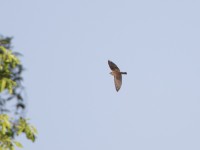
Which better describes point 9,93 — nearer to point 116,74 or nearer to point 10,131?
point 10,131

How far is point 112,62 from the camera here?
17.1m

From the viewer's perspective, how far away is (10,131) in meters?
9.41

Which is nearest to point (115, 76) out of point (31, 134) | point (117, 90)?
point (117, 90)

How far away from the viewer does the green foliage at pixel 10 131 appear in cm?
923

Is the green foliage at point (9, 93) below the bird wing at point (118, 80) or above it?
below

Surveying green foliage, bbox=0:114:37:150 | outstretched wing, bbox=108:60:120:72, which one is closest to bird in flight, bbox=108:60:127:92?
outstretched wing, bbox=108:60:120:72

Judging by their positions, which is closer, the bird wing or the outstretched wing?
Answer: the outstretched wing

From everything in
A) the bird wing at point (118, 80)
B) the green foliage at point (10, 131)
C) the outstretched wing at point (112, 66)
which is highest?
the outstretched wing at point (112, 66)

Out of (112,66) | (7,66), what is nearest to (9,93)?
(7,66)

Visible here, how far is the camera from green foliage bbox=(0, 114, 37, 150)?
9.23 metres

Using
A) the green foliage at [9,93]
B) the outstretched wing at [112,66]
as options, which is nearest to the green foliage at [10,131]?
the green foliage at [9,93]

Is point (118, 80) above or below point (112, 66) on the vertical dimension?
below

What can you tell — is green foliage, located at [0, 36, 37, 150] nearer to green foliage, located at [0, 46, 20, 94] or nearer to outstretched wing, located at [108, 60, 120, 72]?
green foliage, located at [0, 46, 20, 94]

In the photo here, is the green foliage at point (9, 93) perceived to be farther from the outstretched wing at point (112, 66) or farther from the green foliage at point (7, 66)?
the outstretched wing at point (112, 66)
